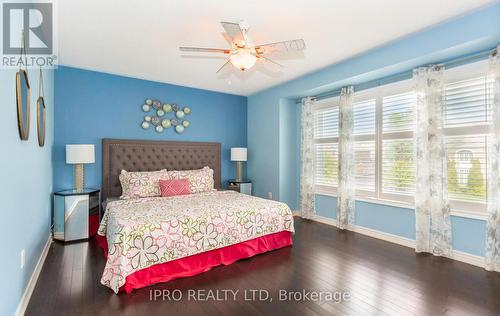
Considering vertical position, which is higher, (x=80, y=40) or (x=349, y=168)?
(x=80, y=40)

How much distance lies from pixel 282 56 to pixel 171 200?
258cm

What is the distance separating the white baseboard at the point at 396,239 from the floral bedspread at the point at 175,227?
1404 mm

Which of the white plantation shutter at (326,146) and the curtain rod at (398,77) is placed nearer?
the curtain rod at (398,77)

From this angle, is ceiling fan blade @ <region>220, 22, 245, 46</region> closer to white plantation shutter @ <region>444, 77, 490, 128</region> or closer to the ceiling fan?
the ceiling fan

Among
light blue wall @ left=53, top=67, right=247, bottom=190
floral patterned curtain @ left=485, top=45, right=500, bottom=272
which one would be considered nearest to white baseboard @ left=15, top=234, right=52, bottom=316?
light blue wall @ left=53, top=67, right=247, bottom=190

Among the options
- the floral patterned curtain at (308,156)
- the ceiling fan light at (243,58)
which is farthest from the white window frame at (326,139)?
the ceiling fan light at (243,58)

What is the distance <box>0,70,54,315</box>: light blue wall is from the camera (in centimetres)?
160

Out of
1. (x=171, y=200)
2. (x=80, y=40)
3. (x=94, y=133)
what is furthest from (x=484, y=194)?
(x=94, y=133)

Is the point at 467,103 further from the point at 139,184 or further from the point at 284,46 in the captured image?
the point at 139,184

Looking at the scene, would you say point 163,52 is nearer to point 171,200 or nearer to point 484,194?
point 171,200

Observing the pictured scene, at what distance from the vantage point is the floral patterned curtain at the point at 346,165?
4137 mm

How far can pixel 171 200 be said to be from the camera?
367 centimetres

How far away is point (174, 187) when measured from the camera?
4051mm

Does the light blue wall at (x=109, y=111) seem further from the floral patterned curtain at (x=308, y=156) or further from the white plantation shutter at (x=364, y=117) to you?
the white plantation shutter at (x=364, y=117)
